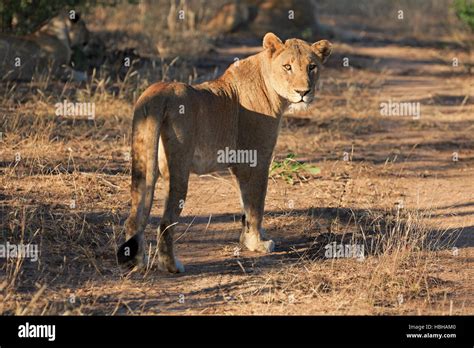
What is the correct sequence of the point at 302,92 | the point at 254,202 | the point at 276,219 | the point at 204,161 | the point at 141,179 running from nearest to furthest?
the point at 141,179, the point at 204,161, the point at 302,92, the point at 254,202, the point at 276,219

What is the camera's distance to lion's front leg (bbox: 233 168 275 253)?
6.60m

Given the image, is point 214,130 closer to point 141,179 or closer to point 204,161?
point 204,161

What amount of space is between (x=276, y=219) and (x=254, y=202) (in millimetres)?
797

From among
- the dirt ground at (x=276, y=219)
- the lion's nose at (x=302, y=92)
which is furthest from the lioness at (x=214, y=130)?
the dirt ground at (x=276, y=219)

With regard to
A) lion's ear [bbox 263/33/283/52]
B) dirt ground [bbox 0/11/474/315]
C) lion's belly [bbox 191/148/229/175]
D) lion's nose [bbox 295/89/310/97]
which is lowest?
dirt ground [bbox 0/11/474/315]

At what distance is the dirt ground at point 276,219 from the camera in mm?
5738

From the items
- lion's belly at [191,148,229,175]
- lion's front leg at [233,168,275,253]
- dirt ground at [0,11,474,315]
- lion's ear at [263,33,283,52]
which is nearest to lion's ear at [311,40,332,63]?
lion's ear at [263,33,283,52]

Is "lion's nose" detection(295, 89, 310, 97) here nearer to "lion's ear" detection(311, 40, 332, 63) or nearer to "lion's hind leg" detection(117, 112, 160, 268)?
"lion's ear" detection(311, 40, 332, 63)

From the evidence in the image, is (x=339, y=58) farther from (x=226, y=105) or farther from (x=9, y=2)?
(x=226, y=105)

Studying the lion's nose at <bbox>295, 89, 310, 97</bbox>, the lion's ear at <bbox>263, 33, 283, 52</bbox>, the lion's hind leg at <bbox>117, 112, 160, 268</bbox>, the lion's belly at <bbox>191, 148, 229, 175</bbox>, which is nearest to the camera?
the lion's hind leg at <bbox>117, 112, 160, 268</bbox>

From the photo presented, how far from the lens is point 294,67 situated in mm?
6590

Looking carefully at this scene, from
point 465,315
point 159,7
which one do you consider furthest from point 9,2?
point 465,315

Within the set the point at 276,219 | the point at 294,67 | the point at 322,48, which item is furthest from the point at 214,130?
the point at 276,219
